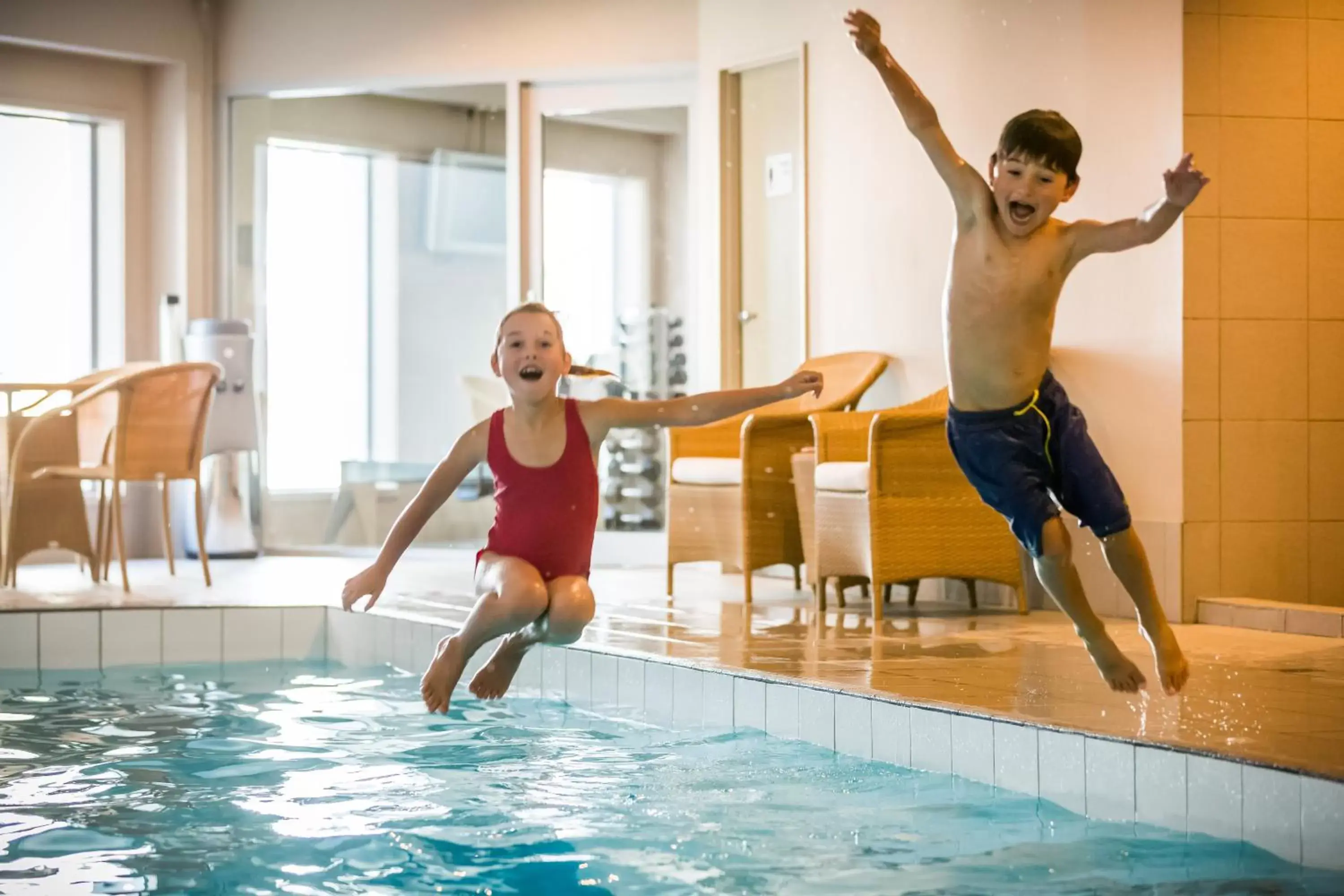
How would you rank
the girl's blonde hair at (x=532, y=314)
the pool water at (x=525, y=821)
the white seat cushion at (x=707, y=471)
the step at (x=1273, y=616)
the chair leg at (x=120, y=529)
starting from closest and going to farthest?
the pool water at (x=525, y=821), the girl's blonde hair at (x=532, y=314), the step at (x=1273, y=616), the white seat cushion at (x=707, y=471), the chair leg at (x=120, y=529)

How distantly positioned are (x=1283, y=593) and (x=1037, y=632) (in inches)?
43.9

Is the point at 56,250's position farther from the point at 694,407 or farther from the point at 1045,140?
the point at 1045,140

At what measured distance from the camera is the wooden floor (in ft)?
10.3

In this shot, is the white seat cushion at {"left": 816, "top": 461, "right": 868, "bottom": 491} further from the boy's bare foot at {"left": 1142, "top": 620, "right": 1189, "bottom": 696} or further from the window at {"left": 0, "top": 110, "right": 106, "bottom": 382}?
the window at {"left": 0, "top": 110, "right": 106, "bottom": 382}

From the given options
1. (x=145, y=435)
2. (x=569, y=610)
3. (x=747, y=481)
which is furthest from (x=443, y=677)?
(x=145, y=435)

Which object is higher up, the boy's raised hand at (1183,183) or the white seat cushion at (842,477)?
the boy's raised hand at (1183,183)

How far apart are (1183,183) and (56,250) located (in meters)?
7.24

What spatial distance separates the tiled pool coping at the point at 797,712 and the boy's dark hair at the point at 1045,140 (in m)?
1.13

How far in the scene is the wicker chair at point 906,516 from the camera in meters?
5.26

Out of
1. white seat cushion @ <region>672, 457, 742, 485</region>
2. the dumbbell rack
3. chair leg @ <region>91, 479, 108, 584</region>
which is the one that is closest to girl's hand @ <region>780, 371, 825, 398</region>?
white seat cushion @ <region>672, 457, 742, 485</region>

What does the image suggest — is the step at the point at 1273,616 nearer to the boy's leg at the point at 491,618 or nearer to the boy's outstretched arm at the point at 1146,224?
the boy's outstretched arm at the point at 1146,224

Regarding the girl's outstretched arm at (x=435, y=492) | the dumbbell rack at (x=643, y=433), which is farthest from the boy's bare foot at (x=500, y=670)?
the dumbbell rack at (x=643, y=433)

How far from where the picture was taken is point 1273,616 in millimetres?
5117

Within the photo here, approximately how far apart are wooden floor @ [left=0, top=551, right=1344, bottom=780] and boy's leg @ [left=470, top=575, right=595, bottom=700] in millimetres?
711
